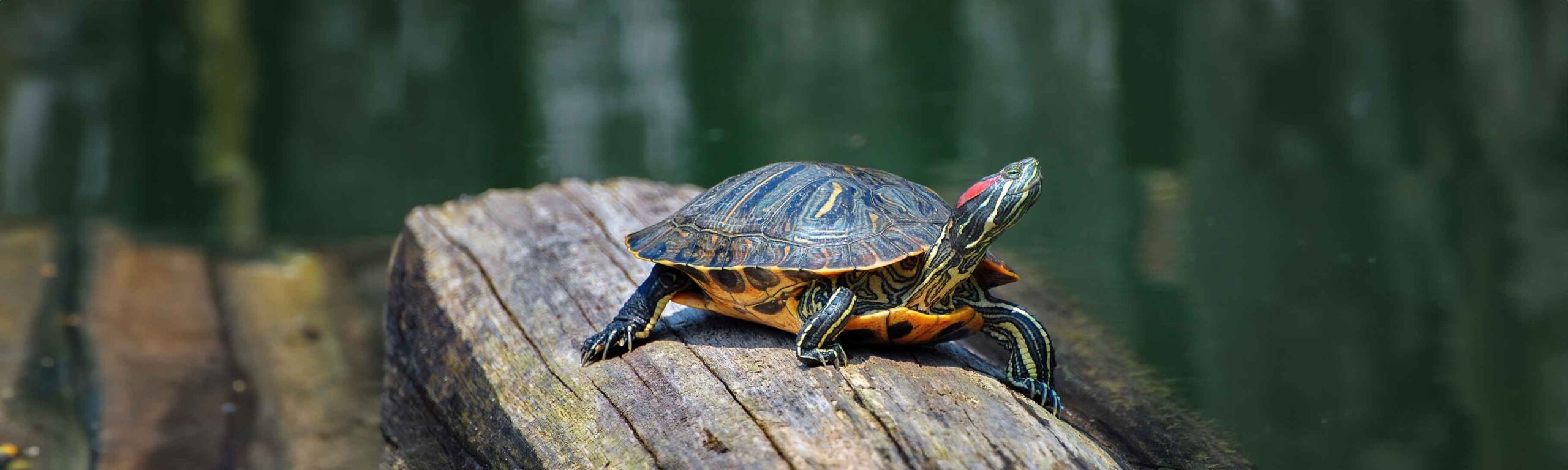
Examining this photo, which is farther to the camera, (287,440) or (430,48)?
(430,48)

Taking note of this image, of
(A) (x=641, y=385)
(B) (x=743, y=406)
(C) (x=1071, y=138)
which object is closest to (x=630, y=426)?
(A) (x=641, y=385)

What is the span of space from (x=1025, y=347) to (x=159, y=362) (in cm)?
365

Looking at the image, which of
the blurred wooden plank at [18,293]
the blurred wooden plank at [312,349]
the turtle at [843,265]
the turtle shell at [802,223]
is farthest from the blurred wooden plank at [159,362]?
the turtle shell at [802,223]

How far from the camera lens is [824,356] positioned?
229 centimetres

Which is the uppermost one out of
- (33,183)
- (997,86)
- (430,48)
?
(997,86)

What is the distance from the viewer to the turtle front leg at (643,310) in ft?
8.34

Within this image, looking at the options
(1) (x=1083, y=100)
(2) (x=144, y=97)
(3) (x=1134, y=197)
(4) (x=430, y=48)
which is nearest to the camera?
(3) (x=1134, y=197)

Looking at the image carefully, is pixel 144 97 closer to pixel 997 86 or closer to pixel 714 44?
pixel 714 44

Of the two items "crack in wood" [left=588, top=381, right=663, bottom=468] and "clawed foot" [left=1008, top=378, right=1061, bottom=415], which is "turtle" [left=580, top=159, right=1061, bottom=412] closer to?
"clawed foot" [left=1008, top=378, right=1061, bottom=415]

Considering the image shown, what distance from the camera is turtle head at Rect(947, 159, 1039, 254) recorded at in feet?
7.33

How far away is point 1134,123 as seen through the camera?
7961 millimetres

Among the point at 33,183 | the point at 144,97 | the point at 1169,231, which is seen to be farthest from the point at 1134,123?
the point at 144,97

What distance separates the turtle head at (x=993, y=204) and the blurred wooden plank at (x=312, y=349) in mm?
2404

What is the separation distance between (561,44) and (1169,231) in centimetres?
749
